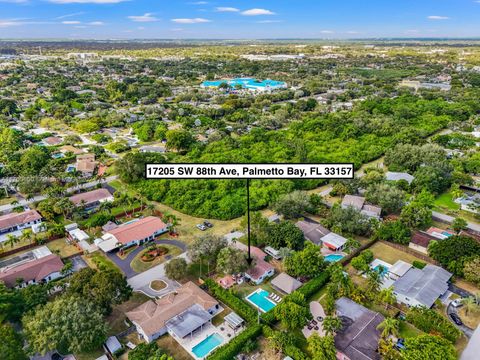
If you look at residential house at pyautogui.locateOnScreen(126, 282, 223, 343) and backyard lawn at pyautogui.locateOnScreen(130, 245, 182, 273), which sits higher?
residential house at pyautogui.locateOnScreen(126, 282, 223, 343)

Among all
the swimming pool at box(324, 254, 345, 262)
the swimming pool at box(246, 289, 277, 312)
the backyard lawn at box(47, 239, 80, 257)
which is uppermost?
the backyard lawn at box(47, 239, 80, 257)

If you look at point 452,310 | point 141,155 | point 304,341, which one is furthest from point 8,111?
point 452,310

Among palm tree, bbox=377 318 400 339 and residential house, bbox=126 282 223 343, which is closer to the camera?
palm tree, bbox=377 318 400 339

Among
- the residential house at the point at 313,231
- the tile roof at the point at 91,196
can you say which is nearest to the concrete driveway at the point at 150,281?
the residential house at the point at 313,231

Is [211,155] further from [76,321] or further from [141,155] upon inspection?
[76,321]

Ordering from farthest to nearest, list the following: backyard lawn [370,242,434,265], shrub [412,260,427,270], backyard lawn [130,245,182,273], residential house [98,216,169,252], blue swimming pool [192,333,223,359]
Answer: residential house [98,216,169,252], backyard lawn [370,242,434,265], backyard lawn [130,245,182,273], shrub [412,260,427,270], blue swimming pool [192,333,223,359]

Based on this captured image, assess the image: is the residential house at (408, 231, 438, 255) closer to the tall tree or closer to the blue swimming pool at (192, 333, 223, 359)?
the blue swimming pool at (192, 333, 223, 359)

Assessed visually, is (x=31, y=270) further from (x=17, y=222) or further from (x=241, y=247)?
(x=241, y=247)

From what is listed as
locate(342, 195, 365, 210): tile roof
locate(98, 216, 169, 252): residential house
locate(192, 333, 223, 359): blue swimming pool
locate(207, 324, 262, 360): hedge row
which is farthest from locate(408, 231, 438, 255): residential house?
locate(98, 216, 169, 252): residential house
